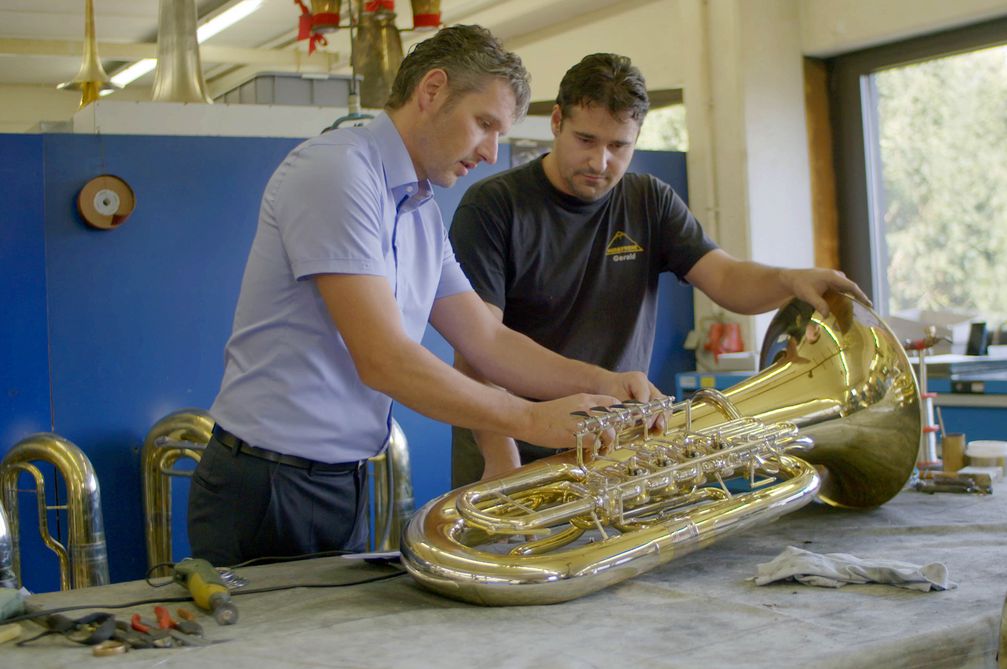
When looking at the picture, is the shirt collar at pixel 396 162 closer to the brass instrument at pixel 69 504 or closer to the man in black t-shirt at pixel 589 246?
the man in black t-shirt at pixel 589 246

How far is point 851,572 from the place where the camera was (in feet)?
4.49

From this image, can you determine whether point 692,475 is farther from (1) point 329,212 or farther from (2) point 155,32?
(2) point 155,32

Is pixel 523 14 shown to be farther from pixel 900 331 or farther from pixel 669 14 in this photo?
pixel 900 331

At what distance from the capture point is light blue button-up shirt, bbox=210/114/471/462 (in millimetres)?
1472

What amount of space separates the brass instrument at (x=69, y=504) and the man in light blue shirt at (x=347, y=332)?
1.34m

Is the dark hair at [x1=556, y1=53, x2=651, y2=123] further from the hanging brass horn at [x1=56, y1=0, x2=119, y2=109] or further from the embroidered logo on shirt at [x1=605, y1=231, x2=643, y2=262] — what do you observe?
the hanging brass horn at [x1=56, y1=0, x2=119, y2=109]

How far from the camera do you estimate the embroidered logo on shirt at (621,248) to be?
2139 millimetres

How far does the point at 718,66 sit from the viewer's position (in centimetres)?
445

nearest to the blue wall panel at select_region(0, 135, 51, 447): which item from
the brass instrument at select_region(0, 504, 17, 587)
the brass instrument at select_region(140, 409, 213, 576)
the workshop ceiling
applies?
the brass instrument at select_region(140, 409, 213, 576)

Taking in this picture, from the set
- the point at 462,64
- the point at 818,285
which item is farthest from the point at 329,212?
the point at 818,285

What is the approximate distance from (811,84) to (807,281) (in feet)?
9.31

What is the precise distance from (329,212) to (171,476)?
203 centimetres

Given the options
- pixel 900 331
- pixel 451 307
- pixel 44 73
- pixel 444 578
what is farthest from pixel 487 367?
pixel 44 73

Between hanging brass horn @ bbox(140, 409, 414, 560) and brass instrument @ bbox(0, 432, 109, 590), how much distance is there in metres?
0.27
